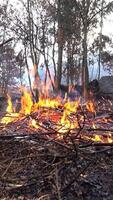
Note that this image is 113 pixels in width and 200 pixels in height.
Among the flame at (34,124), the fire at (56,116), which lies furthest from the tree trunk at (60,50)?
the flame at (34,124)

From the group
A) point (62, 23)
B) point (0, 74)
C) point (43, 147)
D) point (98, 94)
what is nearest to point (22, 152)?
point (43, 147)

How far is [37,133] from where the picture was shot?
6.69 meters

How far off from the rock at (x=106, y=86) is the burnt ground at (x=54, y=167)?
16141 mm

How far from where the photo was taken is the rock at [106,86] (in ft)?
76.3

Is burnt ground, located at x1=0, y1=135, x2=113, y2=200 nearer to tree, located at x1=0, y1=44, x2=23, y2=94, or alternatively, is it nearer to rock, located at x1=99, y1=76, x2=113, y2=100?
rock, located at x1=99, y1=76, x2=113, y2=100

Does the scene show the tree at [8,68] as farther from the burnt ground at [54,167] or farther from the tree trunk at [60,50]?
the burnt ground at [54,167]

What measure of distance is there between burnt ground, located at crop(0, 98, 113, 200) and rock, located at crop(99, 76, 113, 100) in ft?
53.0

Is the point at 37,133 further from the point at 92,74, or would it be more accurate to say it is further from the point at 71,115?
the point at 92,74

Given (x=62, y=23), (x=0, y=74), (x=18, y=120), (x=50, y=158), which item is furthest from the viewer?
(x=0, y=74)

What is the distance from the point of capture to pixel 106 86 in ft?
77.3

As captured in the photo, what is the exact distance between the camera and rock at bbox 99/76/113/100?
76.3ft

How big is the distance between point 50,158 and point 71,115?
223 cm

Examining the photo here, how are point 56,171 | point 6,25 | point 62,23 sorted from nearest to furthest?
point 56,171 → point 62,23 → point 6,25

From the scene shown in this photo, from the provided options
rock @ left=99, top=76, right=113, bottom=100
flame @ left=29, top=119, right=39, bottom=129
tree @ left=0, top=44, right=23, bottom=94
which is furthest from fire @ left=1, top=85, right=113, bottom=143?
tree @ left=0, top=44, right=23, bottom=94
